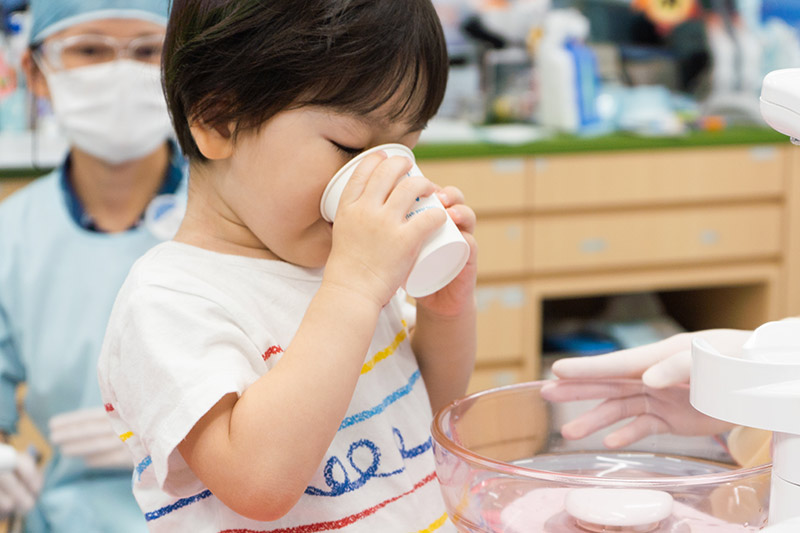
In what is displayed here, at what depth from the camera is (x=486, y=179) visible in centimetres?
225

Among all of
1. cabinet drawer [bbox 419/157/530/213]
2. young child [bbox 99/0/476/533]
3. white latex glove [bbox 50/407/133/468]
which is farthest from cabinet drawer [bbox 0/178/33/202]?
young child [bbox 99/0/476/533]

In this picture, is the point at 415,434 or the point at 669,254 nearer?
the point at 415,434

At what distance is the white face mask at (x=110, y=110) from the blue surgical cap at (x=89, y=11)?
10 centimetres

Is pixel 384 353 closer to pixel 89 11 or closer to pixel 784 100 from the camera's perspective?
pixel 784 100

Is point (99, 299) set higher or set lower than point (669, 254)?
higher

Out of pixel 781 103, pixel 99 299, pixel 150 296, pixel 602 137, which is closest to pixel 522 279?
pixel 602 137

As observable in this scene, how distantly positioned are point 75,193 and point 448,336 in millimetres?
823

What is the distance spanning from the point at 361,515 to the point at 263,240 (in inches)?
8.7

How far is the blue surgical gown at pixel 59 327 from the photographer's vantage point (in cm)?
124

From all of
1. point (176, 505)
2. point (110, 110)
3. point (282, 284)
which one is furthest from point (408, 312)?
point (110, 110)

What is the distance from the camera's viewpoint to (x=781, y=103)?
0.41m

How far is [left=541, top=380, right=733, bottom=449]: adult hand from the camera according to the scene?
0.63m

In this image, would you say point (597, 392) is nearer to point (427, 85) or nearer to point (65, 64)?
point (427, 85)

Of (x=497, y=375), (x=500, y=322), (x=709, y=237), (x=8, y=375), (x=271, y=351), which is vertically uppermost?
(x=271, y=351)
